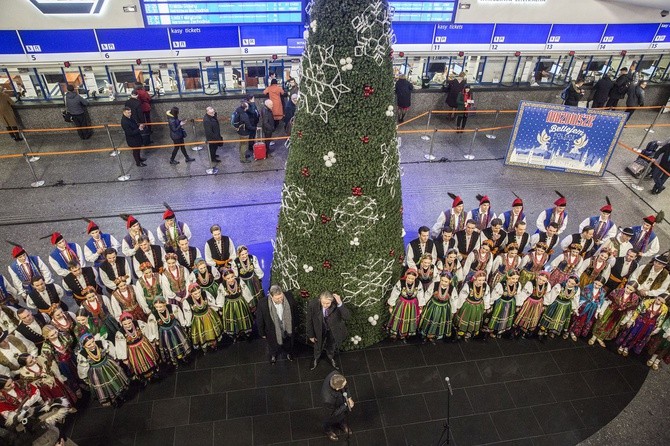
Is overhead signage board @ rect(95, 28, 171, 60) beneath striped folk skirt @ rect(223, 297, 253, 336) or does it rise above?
above

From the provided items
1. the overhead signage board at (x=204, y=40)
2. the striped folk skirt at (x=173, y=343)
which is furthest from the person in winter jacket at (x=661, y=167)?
the striped folk skirt at (x=173, y=343)

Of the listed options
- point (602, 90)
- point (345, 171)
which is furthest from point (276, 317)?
point (602, 90)

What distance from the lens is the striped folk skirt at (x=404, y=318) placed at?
19.1ft

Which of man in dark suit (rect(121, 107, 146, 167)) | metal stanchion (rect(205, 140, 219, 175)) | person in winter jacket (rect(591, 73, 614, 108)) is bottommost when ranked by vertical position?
metal stanchion (rect(205, 140, 219, 175))

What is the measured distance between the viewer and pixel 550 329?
6285mm

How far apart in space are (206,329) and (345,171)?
2901 mm

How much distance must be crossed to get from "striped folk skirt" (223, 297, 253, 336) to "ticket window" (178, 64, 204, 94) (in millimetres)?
7032

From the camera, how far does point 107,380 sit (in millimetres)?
5094

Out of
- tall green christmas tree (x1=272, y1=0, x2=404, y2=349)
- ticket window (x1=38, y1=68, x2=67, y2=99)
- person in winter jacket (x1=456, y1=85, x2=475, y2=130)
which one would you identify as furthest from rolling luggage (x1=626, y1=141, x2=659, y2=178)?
ticket window (x1=38, y1=68, x2=67, y2=99)

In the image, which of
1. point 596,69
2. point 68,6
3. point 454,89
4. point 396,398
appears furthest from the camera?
point 596,69

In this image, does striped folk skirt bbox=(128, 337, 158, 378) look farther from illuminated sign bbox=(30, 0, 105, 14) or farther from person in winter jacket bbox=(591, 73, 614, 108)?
person in winter jacket bbox=(591, 73, 614, 108)

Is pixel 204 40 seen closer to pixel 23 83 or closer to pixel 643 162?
pixel 23 83

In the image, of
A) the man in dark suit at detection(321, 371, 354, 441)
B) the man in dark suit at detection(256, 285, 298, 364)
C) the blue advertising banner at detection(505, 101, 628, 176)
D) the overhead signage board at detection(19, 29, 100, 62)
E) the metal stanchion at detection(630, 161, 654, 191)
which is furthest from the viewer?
the metal stanchion at detection(630, 161, 654, 191)

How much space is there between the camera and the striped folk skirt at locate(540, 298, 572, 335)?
19.6 feet
